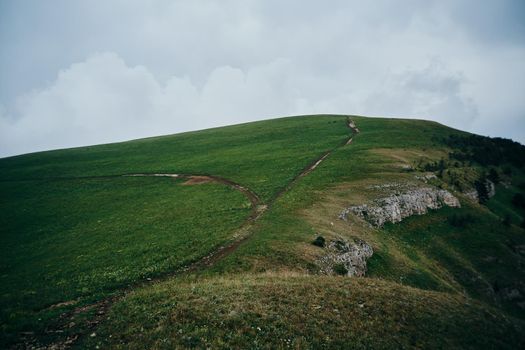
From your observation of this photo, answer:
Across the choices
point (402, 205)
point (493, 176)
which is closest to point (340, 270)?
point (402, 205)

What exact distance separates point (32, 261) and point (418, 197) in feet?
165

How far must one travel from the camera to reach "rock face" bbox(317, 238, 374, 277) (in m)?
28.0

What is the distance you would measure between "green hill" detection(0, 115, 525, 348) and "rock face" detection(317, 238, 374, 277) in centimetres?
15

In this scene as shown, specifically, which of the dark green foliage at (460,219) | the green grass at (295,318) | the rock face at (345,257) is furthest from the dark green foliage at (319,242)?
the dark green foliage at (460,219)

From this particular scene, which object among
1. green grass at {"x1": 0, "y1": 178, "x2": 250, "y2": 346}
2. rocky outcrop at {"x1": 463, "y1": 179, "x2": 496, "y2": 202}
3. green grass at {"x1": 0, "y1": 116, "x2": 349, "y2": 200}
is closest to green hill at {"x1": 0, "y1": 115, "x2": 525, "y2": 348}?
green grass at {"x1": 0, "y1": 178, "x2": 250, "y2": 346}

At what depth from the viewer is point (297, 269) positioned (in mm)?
25766

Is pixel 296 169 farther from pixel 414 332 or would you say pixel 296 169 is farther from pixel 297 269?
pixel 414 332

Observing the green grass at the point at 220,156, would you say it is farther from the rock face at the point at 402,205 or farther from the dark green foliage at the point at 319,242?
the dark green foliage at the point at 319,242

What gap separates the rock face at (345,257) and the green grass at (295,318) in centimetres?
426

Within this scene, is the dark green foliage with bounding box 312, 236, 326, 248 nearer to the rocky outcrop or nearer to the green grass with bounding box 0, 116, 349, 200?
the green grass with bounding box 0, 116, 349, 200

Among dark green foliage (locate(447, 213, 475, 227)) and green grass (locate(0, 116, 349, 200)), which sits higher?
green grass (locate(0, 116, 349, 200))

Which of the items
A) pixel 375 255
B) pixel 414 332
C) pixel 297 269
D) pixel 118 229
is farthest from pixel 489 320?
pixel 118 229

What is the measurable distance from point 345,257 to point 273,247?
24.4 feet

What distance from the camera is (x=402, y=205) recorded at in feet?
146
